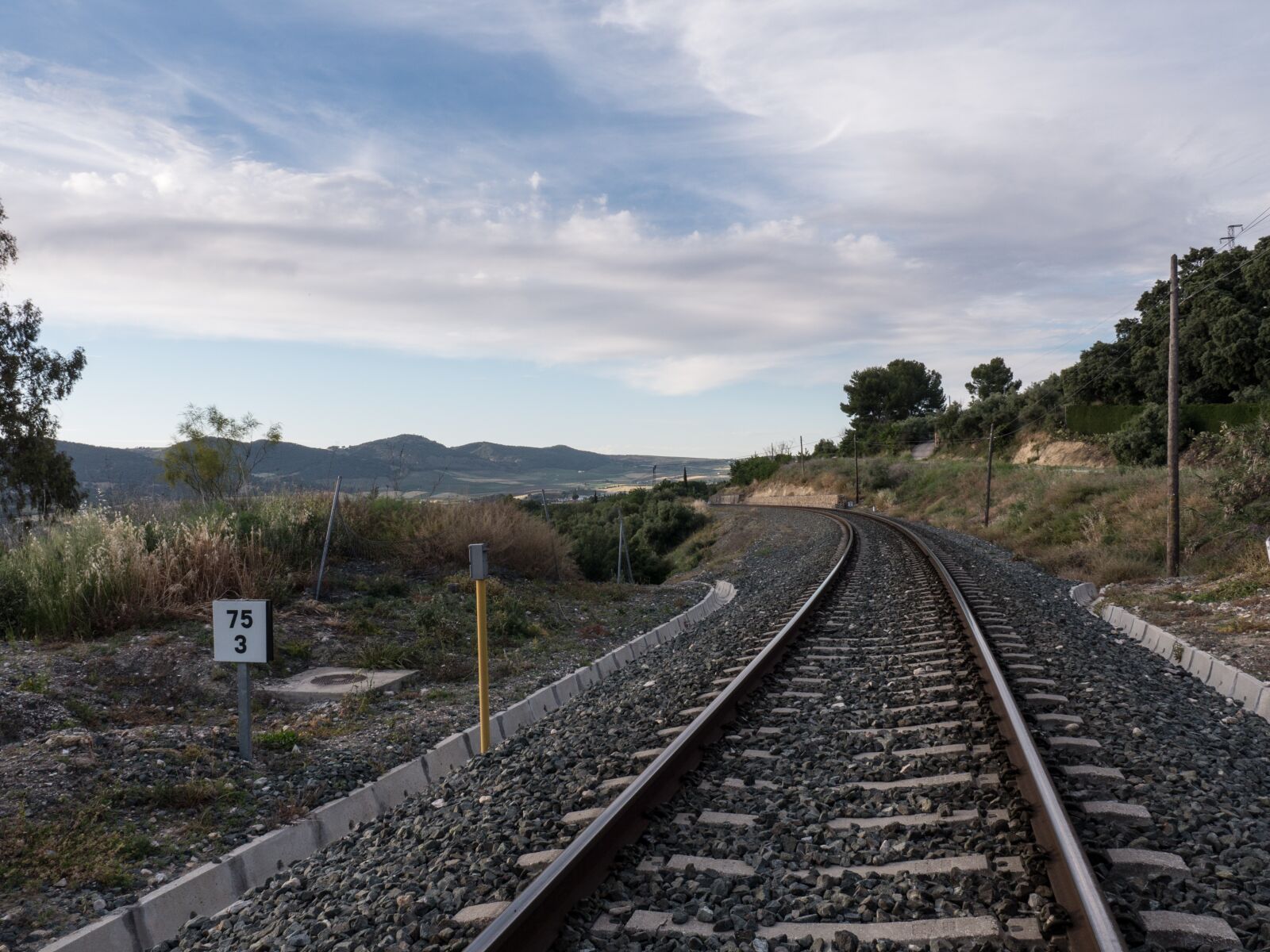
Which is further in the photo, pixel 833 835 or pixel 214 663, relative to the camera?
pixel 214 663

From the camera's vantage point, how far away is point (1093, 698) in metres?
6.99

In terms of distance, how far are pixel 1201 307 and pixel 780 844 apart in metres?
54.7

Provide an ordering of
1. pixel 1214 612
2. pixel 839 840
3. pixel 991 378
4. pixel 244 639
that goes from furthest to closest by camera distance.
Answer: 1. pixel 991 378
2. pixel 1214 612
3. pixel 244 639
4. pixel 839 840

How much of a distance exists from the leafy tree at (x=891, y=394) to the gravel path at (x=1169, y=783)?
297 ft

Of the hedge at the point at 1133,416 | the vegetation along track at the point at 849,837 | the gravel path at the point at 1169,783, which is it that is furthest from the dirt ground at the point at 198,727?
the hedge at the point at 1133,416

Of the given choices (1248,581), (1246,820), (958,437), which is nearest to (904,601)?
(1248,581)

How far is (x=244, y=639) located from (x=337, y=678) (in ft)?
9.82

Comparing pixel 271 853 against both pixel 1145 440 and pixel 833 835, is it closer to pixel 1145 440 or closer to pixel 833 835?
pixel 833 835

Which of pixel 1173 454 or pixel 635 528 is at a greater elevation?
pixel 1173 454

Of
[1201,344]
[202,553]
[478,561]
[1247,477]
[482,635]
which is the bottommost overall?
[482,635]

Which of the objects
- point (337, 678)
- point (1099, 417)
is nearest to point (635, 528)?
point (1099, 417)

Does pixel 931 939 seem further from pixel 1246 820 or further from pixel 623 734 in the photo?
pixel 623 734

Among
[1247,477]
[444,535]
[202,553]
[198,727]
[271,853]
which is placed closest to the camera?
[271,853]

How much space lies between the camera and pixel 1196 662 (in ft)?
29.7
